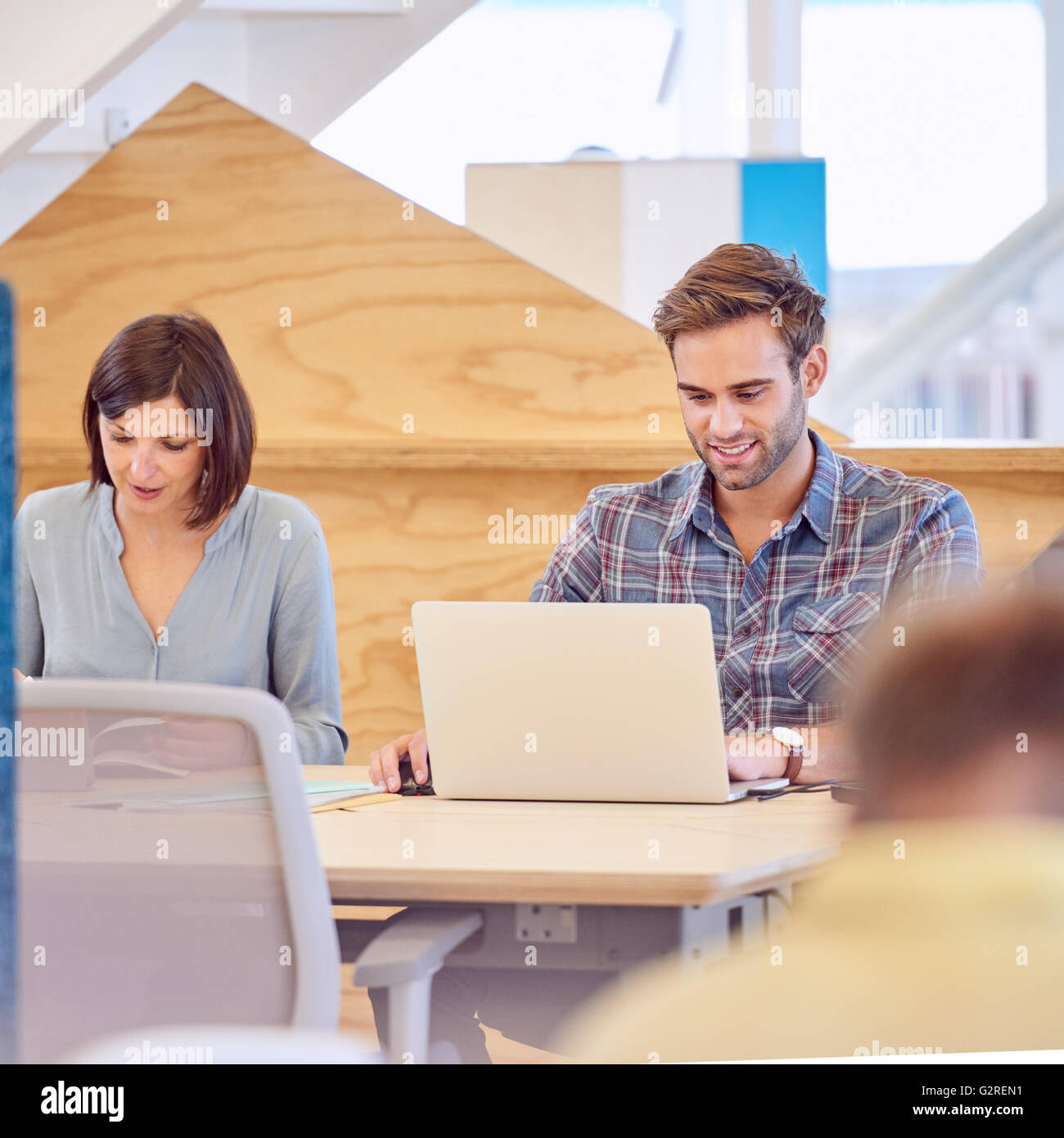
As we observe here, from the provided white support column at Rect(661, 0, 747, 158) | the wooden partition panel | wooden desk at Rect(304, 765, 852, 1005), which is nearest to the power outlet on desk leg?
wooden desk at Rect(304, 765, 852, 1005)

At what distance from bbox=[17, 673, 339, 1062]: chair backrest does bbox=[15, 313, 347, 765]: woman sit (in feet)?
2.74

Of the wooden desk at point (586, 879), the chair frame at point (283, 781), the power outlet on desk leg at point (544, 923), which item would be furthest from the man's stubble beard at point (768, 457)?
the chair frame at point (283, 781)

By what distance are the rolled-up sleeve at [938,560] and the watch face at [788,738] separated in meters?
0.22

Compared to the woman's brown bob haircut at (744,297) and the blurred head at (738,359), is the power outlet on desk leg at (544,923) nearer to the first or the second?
the blurred head at (738,359)

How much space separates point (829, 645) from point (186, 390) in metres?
0.88

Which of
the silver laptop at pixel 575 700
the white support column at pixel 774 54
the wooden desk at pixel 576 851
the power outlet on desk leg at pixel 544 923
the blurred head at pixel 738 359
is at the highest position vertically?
the white support column at pixel 774 54

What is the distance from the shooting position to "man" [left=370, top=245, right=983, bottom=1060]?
5.27ft

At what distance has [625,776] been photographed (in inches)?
49.6

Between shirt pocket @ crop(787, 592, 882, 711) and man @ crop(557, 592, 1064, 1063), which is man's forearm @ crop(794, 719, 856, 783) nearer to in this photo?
shirt pocket @ crop(787, 592, 882, 711)

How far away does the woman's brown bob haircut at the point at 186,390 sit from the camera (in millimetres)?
1743

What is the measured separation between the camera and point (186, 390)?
1756 mm
